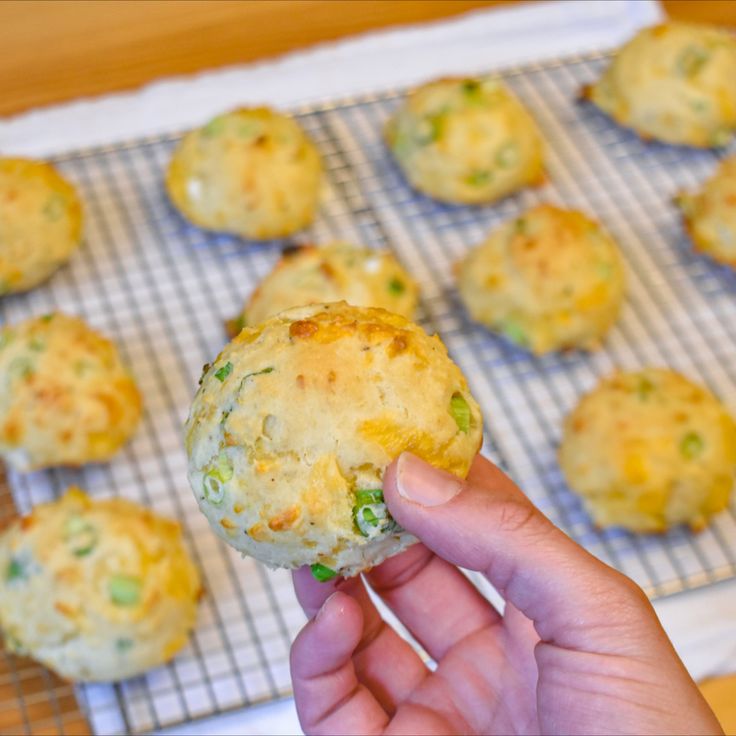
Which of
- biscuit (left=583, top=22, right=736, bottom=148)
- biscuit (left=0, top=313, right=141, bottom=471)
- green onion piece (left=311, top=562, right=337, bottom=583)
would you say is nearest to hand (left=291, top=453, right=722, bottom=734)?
green onion piece (left=311, top=562, right=337, bottom=583)

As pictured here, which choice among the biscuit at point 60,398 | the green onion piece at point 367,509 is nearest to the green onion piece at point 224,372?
the green onion piece at point 367,509

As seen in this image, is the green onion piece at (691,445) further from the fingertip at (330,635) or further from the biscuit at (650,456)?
the fingertip at (330,635)

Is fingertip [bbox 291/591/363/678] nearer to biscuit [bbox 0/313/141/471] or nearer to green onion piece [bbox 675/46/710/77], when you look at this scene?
biscuit [bbox 0/313/141/471]

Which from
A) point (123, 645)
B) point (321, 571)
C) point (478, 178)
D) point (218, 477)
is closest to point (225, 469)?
point (218, 477)

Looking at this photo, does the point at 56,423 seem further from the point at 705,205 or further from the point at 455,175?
the point at 705,205

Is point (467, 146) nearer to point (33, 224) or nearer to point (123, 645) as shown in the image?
point (33, 224)

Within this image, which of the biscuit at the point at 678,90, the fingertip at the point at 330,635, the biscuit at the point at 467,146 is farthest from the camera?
the biscuit at the point at 678,90
